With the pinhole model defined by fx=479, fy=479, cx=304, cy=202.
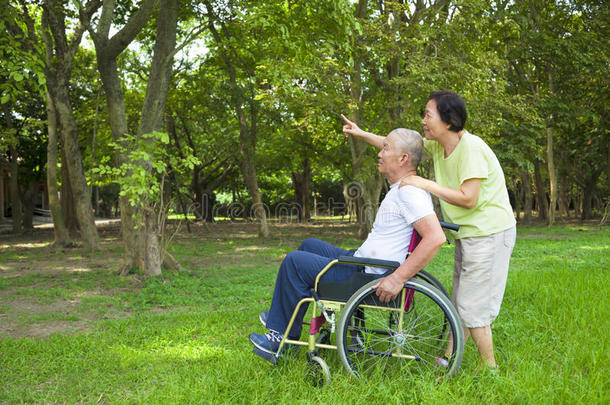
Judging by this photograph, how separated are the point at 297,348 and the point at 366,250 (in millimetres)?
847

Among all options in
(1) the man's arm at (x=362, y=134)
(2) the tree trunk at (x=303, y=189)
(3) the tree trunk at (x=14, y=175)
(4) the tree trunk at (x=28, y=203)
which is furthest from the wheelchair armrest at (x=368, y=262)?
(2) the tree trunk at (x=303, y=189)

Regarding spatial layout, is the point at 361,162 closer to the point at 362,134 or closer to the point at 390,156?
the point at 362,134

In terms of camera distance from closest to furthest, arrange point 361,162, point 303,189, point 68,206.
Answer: point 361,162 < point 68,206 < point 303,189

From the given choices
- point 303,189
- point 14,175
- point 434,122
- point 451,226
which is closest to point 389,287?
point 451,226

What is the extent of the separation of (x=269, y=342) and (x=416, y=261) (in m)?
1.03

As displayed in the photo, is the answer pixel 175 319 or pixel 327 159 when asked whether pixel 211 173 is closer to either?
pixel 327 159

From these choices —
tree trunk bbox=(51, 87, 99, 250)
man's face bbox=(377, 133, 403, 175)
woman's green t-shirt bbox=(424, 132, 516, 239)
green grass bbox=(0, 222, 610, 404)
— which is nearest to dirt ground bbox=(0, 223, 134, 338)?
green grass bbox=(0, 222, 610, 404)

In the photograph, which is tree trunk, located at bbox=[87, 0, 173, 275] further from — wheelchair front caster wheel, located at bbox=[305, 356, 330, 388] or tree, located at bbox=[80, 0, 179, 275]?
wheelchair front caster wheel, located at bbox=[305, 356, 330, 388]

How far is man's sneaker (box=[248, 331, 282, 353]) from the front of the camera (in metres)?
2.92

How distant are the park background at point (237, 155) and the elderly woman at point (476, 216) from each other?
400mm

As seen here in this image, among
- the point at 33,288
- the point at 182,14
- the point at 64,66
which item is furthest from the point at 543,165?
the point at 33,288

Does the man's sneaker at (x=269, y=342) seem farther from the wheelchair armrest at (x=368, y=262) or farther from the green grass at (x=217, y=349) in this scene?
the wheelchair armrest at (x=368, y=262)

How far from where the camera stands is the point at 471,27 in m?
11.4

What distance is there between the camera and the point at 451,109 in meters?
2.87
